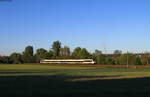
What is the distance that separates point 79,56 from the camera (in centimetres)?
13888

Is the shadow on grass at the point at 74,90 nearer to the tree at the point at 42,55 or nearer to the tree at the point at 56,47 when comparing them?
the tree at the point at 42,55

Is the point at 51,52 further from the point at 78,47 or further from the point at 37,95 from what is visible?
the point at 37,95

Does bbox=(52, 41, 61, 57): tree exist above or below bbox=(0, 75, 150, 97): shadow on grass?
above

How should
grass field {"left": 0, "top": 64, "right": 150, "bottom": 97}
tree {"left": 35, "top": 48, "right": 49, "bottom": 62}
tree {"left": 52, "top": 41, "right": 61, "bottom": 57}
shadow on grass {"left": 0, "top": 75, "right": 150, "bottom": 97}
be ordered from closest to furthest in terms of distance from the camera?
shadow on grass {"left": 0, "top": 75, "right": 150, "bottom": 97}
grass field {"left": 0, "top": 64, "right": 150, "bottom": 97}
tree {"left": 35, "top": 48, "right": 49, "bottom": 62}
tree {"left": 52, "top": 41, "right": 61, "bottom": 57}

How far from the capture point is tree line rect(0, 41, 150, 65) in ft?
313

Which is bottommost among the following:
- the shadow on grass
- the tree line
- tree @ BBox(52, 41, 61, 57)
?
the shadow on grass

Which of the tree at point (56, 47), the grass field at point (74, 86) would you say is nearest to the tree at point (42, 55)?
the tree at point (56, 47)

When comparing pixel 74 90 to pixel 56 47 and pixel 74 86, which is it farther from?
pixel 56 47

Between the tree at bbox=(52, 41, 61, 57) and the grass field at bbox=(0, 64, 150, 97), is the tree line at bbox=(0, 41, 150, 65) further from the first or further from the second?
the grass field at bbox=(0, 64, 150, 97)

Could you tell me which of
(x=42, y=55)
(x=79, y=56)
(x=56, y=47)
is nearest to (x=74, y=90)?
(x=79, y=56)

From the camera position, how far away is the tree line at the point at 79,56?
95.5 meters

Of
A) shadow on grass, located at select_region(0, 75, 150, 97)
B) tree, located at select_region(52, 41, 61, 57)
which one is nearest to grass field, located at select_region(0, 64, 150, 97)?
shadow on grass, located at select_region(0, 75, 150, 97)

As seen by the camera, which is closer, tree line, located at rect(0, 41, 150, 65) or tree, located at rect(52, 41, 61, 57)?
tree line, located at rect(0, 41, 150, 65)

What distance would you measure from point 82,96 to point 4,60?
137808mm
